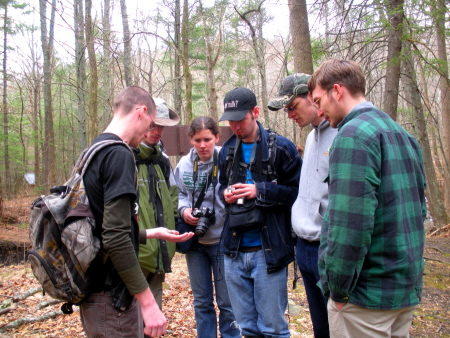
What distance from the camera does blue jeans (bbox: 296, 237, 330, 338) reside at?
2326mm

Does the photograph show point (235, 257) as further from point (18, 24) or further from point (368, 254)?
point (18, 24)

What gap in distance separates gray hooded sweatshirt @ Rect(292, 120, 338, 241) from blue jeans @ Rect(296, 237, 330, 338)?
115 mm

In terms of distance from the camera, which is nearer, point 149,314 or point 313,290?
point 149,314

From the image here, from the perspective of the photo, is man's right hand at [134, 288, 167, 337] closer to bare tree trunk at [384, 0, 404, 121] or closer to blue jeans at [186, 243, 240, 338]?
blue jeans at [186, 243, 240, 338]

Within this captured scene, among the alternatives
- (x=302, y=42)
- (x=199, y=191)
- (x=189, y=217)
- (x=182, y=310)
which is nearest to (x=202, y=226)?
(x=189, y=217)

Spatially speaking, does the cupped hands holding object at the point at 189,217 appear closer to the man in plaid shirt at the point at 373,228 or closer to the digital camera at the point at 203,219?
the digital camera at the point at 203,219

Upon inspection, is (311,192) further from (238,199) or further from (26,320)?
(26,320)

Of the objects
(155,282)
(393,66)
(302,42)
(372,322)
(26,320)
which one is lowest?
(26,320)

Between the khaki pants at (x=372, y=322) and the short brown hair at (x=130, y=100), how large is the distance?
4.59 feet

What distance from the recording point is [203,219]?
291 cm

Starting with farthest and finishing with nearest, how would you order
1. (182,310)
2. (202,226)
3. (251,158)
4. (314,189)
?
(182,310) → (202,226) → (251,158) → (314,189)

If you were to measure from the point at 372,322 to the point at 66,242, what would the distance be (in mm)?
1416

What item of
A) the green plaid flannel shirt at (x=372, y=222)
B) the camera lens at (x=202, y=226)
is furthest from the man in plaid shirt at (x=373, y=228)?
the camera lens at (x=202, y=226)

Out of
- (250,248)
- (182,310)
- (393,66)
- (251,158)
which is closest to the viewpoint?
(250,248)
